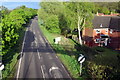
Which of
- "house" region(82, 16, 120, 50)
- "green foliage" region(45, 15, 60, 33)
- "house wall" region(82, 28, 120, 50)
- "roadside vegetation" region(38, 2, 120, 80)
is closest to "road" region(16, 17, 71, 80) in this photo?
"roadside vegetation" region(38, 2, 120, 80)

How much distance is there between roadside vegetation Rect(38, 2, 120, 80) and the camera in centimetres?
1354

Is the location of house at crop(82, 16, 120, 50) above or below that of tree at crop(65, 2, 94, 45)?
below

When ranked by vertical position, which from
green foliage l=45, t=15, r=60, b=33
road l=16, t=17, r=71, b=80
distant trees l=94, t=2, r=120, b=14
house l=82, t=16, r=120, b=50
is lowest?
road l=16, t=17, r=71, b=80

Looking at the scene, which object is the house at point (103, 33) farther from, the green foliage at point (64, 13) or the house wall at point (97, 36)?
the green foliage at point (64, 13)

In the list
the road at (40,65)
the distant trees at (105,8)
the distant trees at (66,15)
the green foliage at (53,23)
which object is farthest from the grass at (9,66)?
the distant trees at (105,8)

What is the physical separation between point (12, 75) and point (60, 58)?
6.98 meters

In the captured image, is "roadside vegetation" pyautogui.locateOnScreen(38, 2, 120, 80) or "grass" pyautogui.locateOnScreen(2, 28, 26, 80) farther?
"grass" pyautogui.locateOnScreen(2, 28, 26, 80)

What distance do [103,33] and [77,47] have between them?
1049cm

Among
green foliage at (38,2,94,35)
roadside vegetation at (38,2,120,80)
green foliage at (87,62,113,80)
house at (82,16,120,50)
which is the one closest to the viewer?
green foliage at (87,62,113,80)

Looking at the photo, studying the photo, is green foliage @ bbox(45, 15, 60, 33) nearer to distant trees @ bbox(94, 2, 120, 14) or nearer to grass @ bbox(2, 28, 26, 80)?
grass @ bbox(2, 28, 26, 80)

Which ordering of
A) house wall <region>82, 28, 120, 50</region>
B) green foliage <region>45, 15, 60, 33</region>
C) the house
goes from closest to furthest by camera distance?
1. house wall <region>82, 28, 120, 50</region>
2. the house
3. green foliage <region>45, 15, 60, 33</region>

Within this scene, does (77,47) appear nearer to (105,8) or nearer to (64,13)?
(64,13)

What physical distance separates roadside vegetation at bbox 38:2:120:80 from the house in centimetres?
186

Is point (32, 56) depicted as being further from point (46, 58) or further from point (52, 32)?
point (52, 32)
